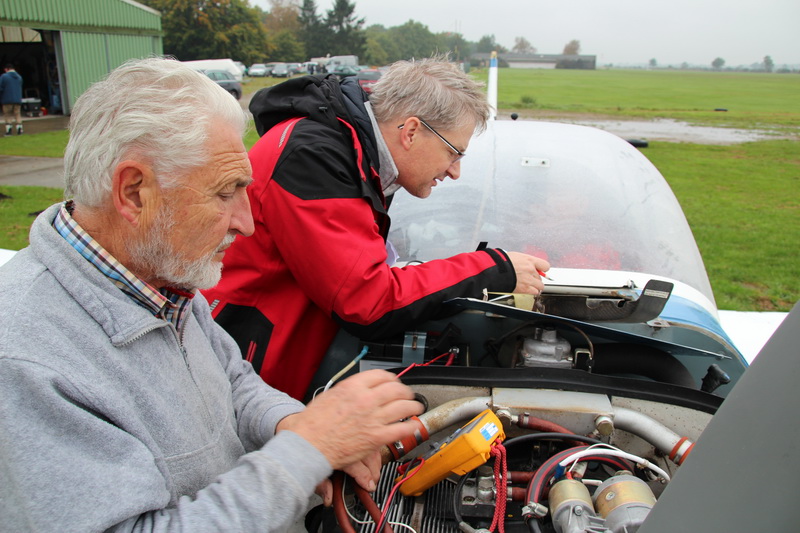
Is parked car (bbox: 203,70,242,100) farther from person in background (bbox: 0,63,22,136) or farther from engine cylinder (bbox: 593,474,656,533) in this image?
engine cylinder (bbox: 593,474,656,533)

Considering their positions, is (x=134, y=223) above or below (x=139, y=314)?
above

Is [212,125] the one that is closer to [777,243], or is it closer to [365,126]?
[365,126]

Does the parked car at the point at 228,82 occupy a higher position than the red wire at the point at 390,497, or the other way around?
the red wire at the point at 390,497

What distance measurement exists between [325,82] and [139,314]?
4.00ft

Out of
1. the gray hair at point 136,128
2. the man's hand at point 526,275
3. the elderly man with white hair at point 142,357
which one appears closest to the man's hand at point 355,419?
the elderly man with white hair at point 142,357

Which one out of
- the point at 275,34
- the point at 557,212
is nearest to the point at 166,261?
the point at 557,212

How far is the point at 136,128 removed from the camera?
120 cm

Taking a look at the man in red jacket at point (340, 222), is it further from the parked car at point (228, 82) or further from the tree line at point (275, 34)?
the parked car at point (228, 82)

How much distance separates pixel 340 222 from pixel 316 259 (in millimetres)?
131

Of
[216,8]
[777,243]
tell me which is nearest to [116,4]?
[777,243]

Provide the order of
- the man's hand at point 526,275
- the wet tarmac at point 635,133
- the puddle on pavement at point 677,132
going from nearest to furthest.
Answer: the man's hand at point 526,275 → the wet tarmac at point 635,133 → the puddle on pavement at point 677,132

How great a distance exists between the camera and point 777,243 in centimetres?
789

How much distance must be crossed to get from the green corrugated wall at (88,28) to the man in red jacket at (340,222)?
20.1m

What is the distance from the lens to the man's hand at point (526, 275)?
197 cm
